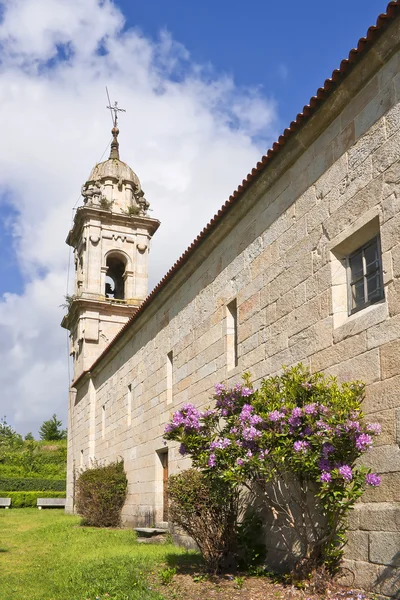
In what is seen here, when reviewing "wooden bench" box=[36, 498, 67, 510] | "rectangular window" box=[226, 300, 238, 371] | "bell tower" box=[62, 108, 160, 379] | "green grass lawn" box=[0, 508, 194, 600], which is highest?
"bell tower" box=[62, 108, 160, 379]

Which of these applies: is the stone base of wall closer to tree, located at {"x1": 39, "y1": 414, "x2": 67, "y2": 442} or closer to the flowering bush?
the flowering bush

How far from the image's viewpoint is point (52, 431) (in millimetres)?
49531

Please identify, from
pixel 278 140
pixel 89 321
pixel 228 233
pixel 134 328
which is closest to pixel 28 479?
pixel 89 321

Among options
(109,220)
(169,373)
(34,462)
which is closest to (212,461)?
(169,373)

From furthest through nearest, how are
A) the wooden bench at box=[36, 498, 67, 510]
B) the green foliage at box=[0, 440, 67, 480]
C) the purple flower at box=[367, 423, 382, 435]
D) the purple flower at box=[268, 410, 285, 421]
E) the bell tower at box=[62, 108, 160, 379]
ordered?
the green foliage at box=[0, 440, 67, 480] → the wooden bench at box=[36, 498, 67, 510] → the bell tower at box=[62, 108, 160, 379] → the purple flower at box=[268, 410, 285, 421] → the purple flower at box=[367, 423, 382, 435]

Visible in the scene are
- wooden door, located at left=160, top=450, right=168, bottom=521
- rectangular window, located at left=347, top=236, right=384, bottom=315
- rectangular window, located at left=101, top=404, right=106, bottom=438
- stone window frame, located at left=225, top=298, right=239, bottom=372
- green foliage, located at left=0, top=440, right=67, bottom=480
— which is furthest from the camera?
green foliage, located at left=0, top=440, right=67, bottom=480

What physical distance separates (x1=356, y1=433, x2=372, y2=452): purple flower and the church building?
21 cm

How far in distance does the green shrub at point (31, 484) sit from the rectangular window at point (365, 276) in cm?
2798

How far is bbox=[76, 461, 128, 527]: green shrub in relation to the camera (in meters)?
15.6

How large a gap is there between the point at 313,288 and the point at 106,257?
17.7 meters

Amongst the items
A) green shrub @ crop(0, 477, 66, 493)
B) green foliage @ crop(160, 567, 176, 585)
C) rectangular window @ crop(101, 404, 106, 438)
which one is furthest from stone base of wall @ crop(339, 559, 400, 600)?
green shrub @ crop(0, 477, 66, 493)

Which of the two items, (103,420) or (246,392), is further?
(103,420)

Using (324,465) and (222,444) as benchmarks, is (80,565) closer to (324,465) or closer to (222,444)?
(222,444)

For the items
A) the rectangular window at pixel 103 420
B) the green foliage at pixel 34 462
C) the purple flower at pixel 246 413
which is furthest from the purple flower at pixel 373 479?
the green foliage at pixel 34 462
